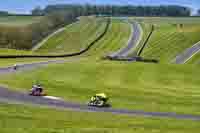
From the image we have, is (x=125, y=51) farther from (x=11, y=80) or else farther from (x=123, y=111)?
(x=123, y=111)

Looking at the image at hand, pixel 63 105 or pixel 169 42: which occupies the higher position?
pixel 169 42

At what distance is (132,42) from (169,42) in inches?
648

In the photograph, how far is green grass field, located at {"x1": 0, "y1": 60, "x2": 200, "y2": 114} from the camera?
180 ft

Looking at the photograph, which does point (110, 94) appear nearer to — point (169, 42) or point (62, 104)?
point (62, 104)

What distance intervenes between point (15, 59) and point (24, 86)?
38148mm

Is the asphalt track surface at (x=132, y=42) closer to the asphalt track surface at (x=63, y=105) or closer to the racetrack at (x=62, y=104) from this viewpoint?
the asphalt track surface at (x=63, y=105)

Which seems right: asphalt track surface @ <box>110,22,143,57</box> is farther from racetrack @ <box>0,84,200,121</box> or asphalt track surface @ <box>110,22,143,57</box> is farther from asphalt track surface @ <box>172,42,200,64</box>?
racetrack @ <box>0,84,200,121</box>

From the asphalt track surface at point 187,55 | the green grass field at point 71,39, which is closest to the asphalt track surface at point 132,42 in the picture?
the green grass field at point 71,39

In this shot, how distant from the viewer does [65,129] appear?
113ft

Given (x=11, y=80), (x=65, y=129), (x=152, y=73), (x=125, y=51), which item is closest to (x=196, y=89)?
(x=152, y=73)

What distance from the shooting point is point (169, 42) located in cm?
14700

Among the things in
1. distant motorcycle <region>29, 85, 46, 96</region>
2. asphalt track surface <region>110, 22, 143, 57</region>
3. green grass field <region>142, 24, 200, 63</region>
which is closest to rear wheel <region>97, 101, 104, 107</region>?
distant motorcycle <region>29, 85, 46, 96</region>

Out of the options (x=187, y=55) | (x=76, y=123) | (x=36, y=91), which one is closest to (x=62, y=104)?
(x=36, y=91)

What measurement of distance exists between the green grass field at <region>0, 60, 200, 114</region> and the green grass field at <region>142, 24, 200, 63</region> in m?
45.7
